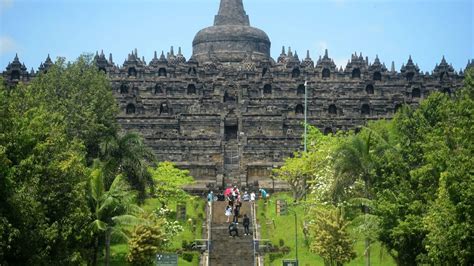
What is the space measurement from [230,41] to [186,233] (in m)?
53.7

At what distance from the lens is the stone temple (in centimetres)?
7388

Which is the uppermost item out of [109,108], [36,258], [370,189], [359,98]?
[359,98]

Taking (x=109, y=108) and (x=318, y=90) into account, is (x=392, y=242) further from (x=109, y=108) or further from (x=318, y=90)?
(x=318, y=90)

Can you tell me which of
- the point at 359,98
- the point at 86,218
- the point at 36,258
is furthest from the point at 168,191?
the point at 359,98

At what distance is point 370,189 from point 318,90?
1902 inches

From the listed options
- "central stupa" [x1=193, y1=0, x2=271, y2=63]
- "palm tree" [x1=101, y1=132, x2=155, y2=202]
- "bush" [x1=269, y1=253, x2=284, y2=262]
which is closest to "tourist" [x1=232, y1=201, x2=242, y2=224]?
"bush" [x1=269, y1=253, x2=284, y2=262]

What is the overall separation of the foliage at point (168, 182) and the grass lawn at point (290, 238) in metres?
5.57

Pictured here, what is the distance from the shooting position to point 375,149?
43094 millimetres

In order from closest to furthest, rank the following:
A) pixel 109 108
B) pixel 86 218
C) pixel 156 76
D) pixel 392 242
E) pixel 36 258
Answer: pixel 36 258 < pixel 86 218 < pixel 392 242 < pixel 109 108 < pixel 156 76

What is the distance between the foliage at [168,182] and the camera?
54472 millimetres

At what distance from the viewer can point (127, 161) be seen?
4831cm

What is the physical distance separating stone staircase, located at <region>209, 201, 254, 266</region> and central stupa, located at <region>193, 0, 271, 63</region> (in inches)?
1986

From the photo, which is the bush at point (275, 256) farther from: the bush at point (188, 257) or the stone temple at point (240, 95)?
the stone temple at point (240, 95)

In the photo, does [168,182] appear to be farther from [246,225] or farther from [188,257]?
[188,257]
